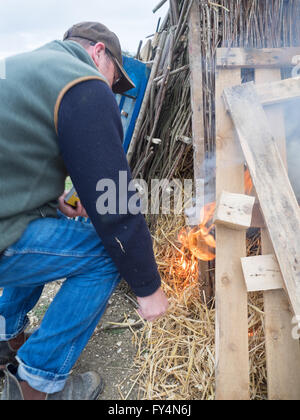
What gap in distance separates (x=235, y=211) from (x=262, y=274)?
35 cm

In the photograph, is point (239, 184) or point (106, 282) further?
point (239, 184)

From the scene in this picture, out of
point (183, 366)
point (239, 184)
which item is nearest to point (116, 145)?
point (239, 184)

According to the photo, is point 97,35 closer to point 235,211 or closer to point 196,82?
point 196,82

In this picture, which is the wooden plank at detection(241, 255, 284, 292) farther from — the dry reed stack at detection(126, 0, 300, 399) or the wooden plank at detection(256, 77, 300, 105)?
the wooden plank at detection(256, 77, 300, 105)

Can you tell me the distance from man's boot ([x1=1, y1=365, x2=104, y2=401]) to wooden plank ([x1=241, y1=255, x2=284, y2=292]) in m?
1.04

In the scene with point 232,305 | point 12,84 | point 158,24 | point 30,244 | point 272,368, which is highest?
point 158,24

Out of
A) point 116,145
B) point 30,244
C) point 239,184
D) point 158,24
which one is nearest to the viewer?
point 116,145

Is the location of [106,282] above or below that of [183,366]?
above

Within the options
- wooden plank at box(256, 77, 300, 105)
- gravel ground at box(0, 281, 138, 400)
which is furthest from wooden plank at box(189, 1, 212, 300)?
gravel ground at box(0, 281, 138, 400)

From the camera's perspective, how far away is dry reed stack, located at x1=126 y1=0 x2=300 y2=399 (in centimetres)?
195

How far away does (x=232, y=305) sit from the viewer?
67.1 inches

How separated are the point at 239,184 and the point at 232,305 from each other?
68cm

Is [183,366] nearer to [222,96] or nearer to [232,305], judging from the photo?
[232,305]

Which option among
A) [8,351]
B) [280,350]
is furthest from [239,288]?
[8,351]
